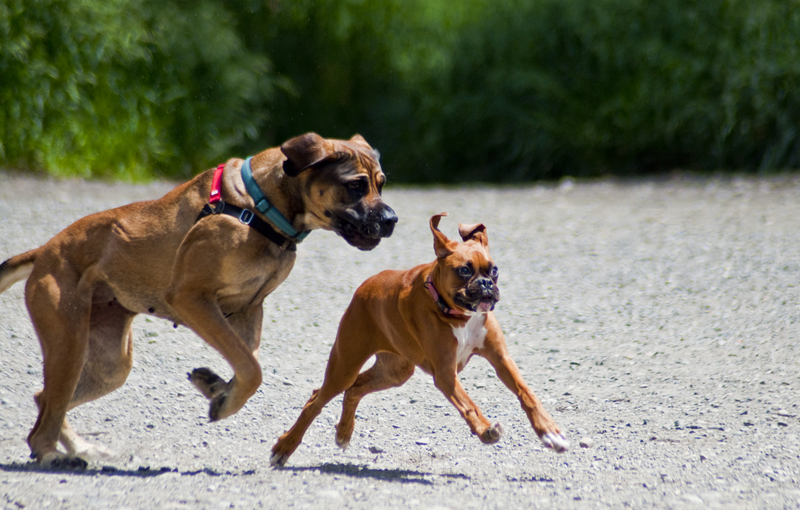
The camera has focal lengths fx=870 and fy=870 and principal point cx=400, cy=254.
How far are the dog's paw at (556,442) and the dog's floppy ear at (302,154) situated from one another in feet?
5.50

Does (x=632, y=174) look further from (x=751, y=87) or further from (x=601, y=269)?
(x=601, y=269)

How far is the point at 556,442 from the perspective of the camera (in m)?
3.68

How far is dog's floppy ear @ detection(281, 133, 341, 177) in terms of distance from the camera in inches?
166

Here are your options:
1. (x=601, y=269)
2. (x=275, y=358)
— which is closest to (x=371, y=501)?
(x=275, y=358)

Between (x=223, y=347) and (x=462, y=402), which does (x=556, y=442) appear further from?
(x=223, y=347)

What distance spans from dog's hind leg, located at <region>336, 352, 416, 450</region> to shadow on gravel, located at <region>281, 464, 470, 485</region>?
179 mm

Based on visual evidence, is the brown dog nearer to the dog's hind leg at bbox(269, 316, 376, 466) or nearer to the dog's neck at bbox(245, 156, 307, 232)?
the dog's neck at bbox(245, 156, 307, 232)

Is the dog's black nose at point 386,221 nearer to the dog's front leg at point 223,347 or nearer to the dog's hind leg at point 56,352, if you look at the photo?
the dog's front leg at point 223,347

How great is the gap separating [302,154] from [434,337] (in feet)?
3.61

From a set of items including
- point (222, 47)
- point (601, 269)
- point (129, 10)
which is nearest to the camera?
point (601, 269)

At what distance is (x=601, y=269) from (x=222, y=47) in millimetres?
8424

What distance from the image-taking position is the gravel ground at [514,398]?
3.81 meters

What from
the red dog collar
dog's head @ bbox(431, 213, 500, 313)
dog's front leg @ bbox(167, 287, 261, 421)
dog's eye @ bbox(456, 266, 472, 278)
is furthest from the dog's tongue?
the red dog collar

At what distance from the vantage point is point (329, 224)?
14.1 ft
